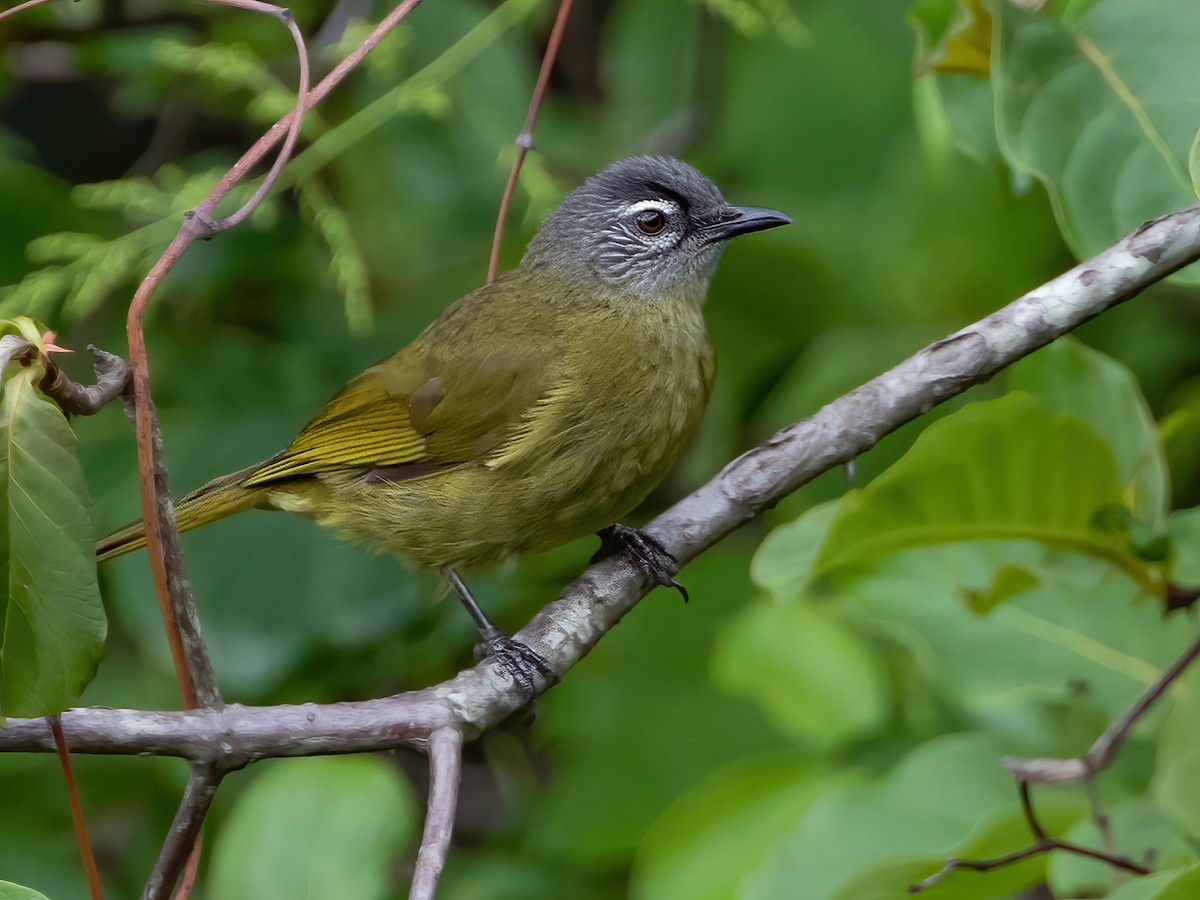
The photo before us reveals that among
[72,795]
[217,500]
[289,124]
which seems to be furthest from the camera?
[217,500]

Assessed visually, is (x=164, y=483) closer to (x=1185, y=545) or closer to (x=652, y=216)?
(x=1185, y=545)

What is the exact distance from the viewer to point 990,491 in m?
2.27

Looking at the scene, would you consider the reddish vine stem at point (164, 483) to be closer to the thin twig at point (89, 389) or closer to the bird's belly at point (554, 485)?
the thin twig at point (89, 389)

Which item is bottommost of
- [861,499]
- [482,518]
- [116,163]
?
[861,499]

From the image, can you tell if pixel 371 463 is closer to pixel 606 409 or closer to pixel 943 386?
pixel 606 409

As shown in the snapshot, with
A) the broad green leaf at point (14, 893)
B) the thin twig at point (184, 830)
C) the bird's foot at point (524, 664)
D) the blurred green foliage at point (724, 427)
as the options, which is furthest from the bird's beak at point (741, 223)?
the broad green leaf at point (14, 893)

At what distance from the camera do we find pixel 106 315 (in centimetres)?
387

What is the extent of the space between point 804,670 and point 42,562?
2.04 m

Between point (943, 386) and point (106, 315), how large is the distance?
105 inches

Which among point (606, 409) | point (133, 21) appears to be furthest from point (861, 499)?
point (133, 21)

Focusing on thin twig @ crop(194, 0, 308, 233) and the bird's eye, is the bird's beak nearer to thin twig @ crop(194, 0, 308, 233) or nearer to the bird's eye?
the bird's eye

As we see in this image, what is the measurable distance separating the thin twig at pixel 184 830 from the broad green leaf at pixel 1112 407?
170 cm

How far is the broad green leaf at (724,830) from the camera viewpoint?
2.81 m

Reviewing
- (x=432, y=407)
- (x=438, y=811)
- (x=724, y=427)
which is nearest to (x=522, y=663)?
(x=438, y=811)
